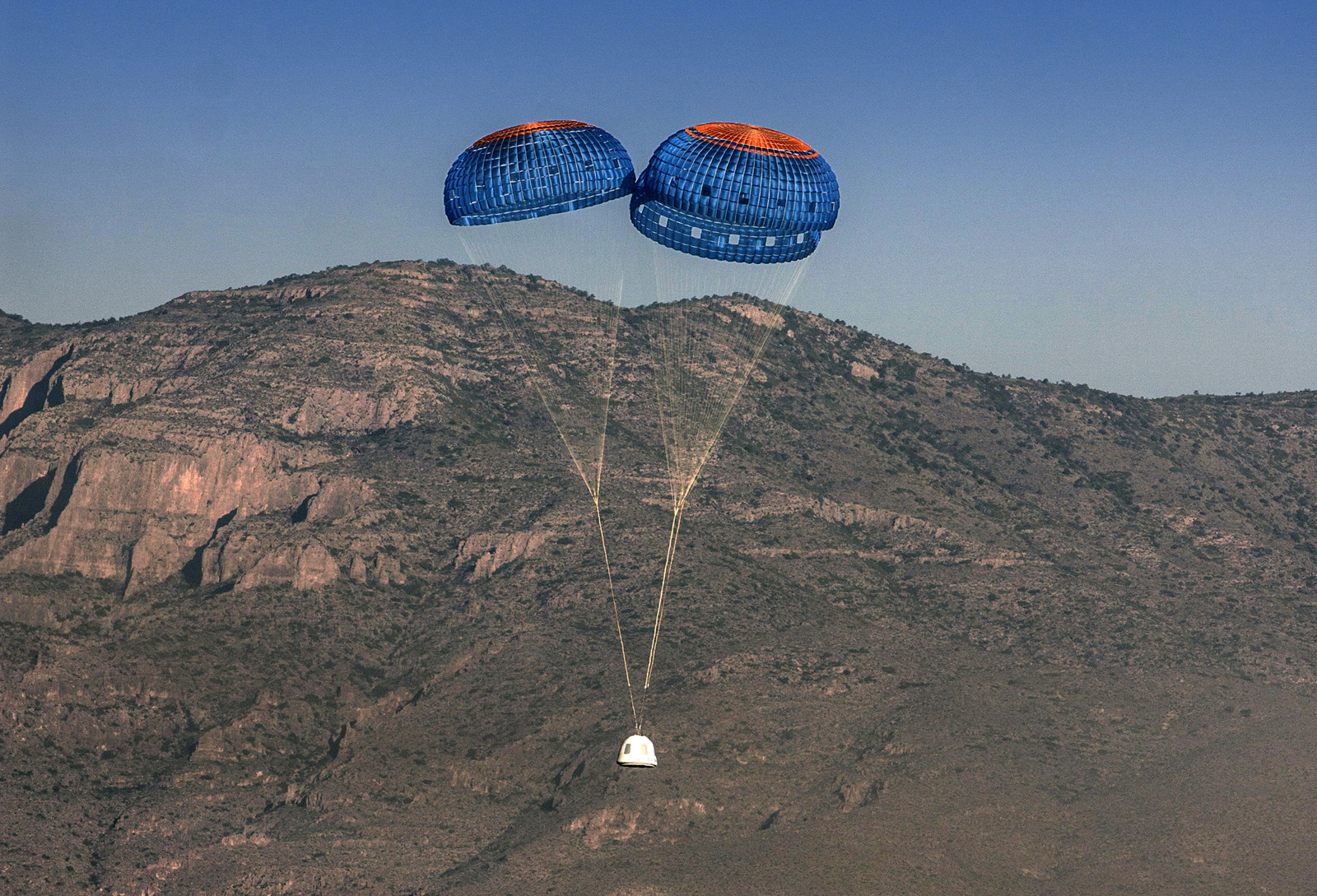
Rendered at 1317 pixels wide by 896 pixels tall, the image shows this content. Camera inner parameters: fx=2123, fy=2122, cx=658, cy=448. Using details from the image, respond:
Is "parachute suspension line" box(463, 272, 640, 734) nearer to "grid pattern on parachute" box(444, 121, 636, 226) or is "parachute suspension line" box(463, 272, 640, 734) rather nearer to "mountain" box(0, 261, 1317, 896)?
"mountain" box(0, 261, 1317, 896)

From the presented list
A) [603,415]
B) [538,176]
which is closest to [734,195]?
[538,176]

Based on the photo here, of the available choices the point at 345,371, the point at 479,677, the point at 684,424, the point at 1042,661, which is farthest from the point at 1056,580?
the point at 345,371

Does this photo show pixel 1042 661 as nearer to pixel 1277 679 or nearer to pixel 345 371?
pixel 1277 679

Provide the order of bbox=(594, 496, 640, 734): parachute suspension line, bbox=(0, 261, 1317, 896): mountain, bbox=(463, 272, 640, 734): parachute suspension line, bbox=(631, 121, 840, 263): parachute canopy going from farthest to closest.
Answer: bbox=(463, 272, 640, 734): parachute suspension line → bbox=(594, 496, 640, 734): parachute suspension line → bbox=(0, 261, 1317, 896): mountain → bbox=(631, 121, 840, 263): parachute canopy

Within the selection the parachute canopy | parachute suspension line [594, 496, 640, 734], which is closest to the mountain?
parachute suspension line [594, 496, 640, 734]

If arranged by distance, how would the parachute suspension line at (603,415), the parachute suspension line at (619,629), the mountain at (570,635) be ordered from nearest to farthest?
the mountain at (570,635), the parachute suspension line at (619,629), the parachute suspension line at (603,415)

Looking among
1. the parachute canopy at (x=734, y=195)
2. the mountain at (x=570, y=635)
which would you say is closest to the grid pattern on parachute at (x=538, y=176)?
the parachute canopy at (x=734, y=195)

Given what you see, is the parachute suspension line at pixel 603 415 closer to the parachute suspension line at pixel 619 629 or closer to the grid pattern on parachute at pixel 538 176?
the parachute suspension line at pixel 619 629
